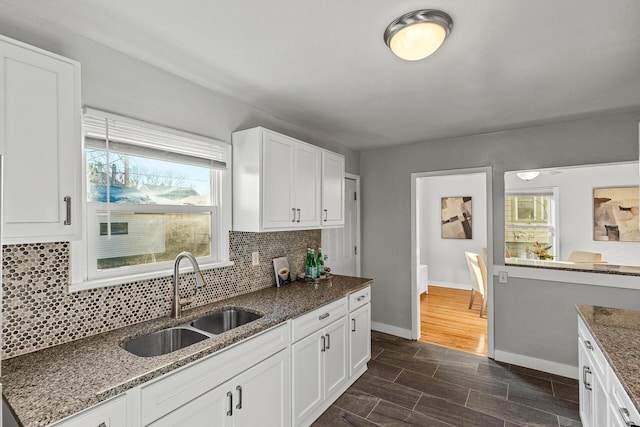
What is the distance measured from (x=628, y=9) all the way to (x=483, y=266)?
4067 mm

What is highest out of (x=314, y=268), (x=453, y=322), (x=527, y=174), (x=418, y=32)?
(x=418, y=32)

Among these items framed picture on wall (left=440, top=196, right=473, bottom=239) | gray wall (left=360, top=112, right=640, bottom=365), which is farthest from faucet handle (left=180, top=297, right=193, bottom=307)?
framed picture on wall (left=440, top=196, right=473, bottom=239)

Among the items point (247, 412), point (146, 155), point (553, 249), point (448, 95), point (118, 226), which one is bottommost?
point (247, 412)

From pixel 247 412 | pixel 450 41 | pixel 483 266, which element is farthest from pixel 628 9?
pixel 483 266

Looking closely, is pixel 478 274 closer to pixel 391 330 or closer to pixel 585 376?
pixel 391 330

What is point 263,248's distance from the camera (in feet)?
9.23

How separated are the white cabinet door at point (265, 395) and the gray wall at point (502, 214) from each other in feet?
7.71

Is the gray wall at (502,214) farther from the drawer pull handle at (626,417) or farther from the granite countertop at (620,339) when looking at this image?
the drawer pull handle at (626,417)

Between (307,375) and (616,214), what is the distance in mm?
3805

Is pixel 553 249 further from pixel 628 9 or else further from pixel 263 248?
pixel 263 248

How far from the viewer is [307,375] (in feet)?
7.45

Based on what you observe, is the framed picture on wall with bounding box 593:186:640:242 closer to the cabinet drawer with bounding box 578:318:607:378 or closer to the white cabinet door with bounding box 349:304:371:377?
the cabinet drawer with bounding box 578:318:607:378

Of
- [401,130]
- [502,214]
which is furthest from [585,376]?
[401,130]

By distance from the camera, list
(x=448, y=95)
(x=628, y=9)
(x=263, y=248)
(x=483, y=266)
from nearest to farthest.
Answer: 1. (x=628, y=9)
2. (x=448, y=95)
3. (x=263, y=248)
4. (x=483, y=266)
